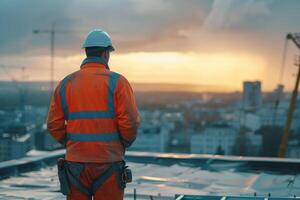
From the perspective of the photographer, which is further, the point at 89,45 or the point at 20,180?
the point at 20,180

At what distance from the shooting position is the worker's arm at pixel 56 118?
3.46m

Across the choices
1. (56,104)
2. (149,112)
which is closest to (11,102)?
(149,112)

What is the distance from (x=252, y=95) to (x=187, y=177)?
50415 millimetres

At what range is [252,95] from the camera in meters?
57.5

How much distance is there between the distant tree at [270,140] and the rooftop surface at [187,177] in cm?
3058

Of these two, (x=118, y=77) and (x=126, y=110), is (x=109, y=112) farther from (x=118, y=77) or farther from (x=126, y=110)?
(x=118, y=77)

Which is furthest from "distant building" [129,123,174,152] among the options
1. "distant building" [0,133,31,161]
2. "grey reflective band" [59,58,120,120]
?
"grey reflective band" [59,58,120,120]

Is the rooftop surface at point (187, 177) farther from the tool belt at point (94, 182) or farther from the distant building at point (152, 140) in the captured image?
the distant building at point (152, 140)

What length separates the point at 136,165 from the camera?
31.2 ft

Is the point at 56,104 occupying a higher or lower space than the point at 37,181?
higher

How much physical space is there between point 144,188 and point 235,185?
4.58 ft

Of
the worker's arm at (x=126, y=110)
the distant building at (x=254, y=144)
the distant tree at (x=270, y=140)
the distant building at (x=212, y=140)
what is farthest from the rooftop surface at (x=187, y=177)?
the distant building at (x=212, y=140)

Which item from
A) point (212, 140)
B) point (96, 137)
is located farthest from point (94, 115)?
point (212, 140)

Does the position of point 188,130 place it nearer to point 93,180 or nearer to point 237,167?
point 237,167
